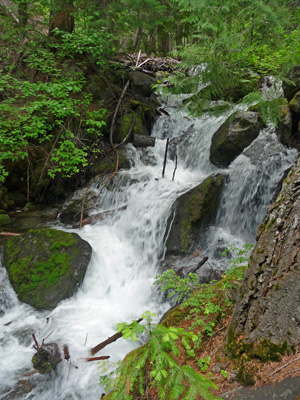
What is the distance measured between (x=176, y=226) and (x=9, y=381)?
4732mm

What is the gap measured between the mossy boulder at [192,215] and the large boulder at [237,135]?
153cm

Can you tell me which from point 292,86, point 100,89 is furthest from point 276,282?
point 100,89

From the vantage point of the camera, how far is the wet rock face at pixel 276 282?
1.93 metres

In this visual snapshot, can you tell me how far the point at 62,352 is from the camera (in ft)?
14.7

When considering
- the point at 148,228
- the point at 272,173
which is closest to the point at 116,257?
the point at 148,228

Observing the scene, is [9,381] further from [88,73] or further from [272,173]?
[88,73]

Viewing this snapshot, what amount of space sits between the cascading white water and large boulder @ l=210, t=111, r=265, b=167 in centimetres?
36

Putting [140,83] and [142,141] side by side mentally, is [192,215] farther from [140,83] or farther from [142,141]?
[140,83]

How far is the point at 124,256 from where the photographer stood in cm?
718

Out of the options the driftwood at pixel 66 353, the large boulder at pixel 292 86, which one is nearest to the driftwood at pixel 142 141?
the large boulder at pixel 292 86

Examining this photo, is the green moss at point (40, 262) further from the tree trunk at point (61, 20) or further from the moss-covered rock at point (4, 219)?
the tree trunk at point (61, 20)

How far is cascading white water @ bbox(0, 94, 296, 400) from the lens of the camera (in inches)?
174

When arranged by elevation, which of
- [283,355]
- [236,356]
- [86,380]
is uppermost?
[283,355]

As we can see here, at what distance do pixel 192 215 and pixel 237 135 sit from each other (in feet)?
10.6
